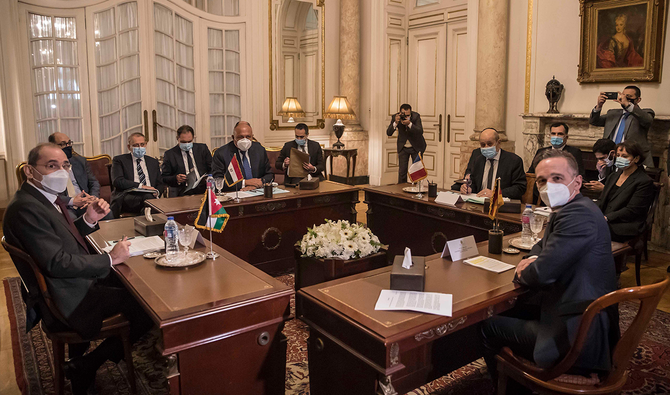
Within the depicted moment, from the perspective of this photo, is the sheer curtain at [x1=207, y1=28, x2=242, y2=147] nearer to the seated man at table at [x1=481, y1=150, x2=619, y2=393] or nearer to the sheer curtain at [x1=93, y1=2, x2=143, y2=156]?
the sheer curtain at [x1=93, y1=2, x2=143, y2=156]

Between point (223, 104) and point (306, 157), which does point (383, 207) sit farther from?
point (223, 104)

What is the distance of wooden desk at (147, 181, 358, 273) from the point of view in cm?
418

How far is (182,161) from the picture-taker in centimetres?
568

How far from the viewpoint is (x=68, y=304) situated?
7.82 ft

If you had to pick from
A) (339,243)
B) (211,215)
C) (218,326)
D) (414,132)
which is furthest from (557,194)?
(414,132)

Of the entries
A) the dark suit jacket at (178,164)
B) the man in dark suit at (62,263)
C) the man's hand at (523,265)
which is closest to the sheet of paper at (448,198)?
the man's hand at (523,265)

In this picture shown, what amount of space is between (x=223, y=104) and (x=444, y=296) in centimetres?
644

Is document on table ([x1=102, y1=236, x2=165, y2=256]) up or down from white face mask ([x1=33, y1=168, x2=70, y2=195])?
down

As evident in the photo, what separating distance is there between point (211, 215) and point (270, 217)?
1671 mm

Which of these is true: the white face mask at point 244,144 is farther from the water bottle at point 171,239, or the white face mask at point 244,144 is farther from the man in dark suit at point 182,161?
the water bottle at point 171,239

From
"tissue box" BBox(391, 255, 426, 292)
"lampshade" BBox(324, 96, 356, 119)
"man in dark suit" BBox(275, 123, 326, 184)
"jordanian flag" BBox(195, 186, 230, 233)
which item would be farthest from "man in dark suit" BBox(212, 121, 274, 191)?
"tissue box" BBox(391, 255, 426, 292)

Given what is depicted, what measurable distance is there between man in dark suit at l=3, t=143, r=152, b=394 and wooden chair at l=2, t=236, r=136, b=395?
25mm

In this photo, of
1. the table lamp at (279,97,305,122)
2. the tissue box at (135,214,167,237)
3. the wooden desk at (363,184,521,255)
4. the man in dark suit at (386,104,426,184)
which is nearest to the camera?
the tissue box at (135,214,167,237)

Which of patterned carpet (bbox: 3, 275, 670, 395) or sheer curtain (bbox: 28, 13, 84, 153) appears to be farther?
sheer curtain (bbox: 28, 13, 84, 153)
